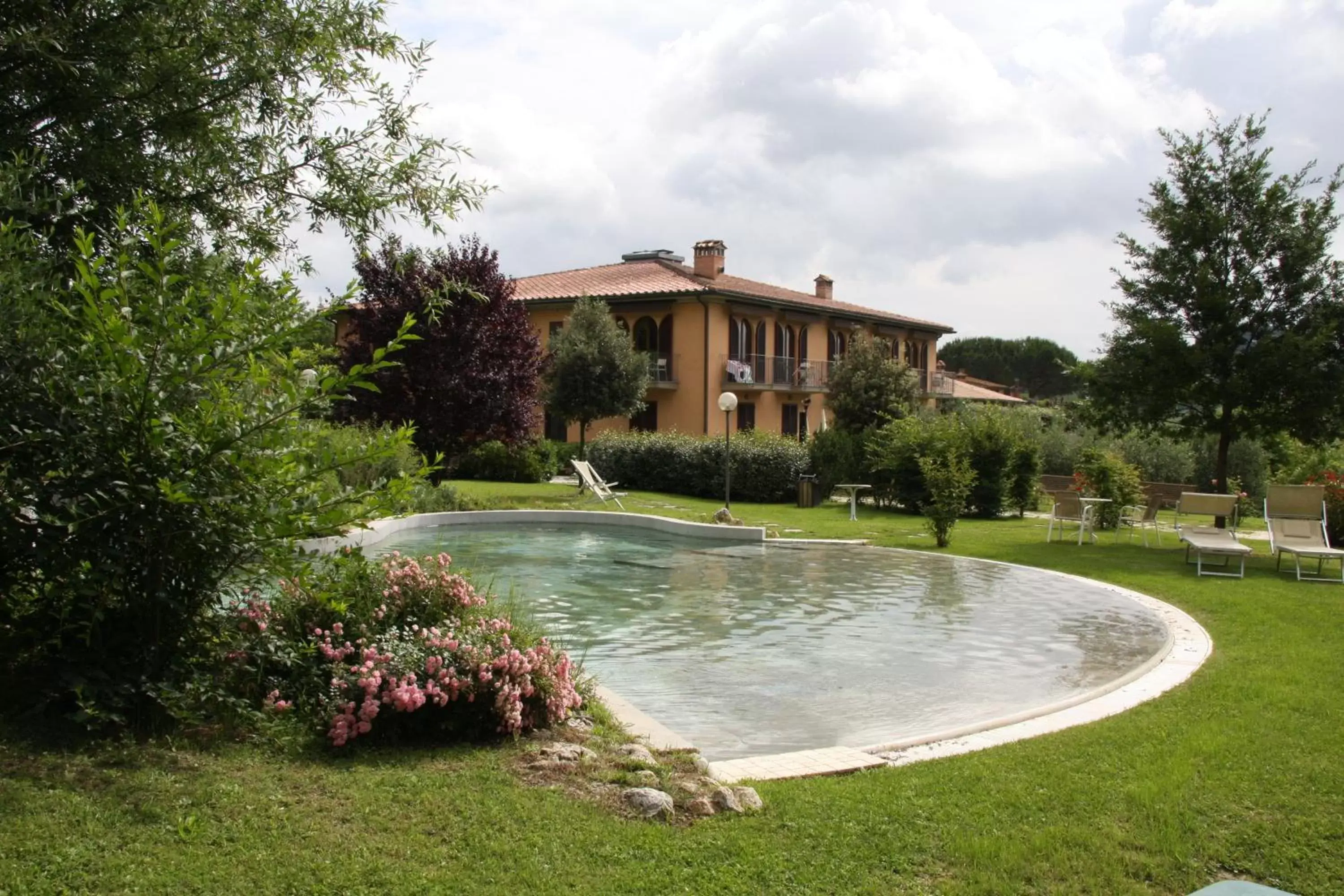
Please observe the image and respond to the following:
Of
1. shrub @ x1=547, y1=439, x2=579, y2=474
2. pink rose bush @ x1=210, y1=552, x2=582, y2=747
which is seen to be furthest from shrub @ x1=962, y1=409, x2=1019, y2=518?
pink rose bush @ x1=210, y1=552, x2=582, y2=747

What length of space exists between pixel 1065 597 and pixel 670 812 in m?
8.96

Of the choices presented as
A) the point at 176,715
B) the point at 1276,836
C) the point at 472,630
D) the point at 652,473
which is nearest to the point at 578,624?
the point at 472,630

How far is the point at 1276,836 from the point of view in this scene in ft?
13.5

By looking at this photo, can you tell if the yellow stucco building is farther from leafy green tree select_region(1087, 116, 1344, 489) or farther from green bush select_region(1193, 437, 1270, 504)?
leafy green tree select_region(1087, 116, 1344, 489)

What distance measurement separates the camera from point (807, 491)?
76.9 feet

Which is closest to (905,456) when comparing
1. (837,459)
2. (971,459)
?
(971,459)

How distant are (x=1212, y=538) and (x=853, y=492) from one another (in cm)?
832

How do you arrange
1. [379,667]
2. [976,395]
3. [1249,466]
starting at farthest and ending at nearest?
1. [976,395]
2. [1249,466]
3. [379,667]

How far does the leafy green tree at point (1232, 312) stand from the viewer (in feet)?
50.3

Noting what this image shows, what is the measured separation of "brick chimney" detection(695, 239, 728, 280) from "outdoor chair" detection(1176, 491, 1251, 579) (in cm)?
2571

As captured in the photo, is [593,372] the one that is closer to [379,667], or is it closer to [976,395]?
[379,667]

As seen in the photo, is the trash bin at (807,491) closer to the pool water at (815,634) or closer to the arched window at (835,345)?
the pool water at (815,634)

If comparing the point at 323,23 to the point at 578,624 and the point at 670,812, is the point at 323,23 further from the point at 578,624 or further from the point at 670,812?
the point at 578,624

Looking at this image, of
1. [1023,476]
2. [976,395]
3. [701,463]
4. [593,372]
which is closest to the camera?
[1023,476]
